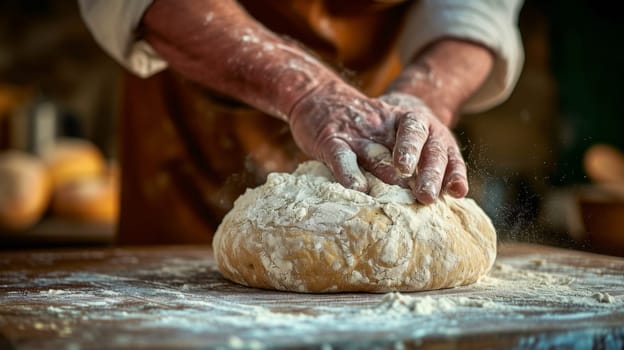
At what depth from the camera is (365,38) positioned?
1891 mm

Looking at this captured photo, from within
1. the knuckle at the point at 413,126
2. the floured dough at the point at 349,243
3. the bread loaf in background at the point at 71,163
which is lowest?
the floured dough at the point at 349,243

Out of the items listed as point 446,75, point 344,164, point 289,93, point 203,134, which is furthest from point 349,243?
point 203,134

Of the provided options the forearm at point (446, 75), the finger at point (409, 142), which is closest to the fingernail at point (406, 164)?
the finger at point (409, 142)

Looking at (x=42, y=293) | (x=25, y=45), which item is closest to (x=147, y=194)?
(x=42, y=293)

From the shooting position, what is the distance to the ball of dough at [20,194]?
287 centimetres

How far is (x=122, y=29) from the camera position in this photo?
155cm

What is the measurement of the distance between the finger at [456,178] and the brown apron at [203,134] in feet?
1.98

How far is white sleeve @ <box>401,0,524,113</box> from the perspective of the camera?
170cm

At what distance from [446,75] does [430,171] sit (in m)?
0.52

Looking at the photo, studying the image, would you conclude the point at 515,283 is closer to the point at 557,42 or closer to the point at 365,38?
the point at 365,38

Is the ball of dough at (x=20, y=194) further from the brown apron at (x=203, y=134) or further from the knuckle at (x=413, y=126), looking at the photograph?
the knuckle at (x=413, y=126)

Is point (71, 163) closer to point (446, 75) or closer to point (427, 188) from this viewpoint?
point (446, 75)

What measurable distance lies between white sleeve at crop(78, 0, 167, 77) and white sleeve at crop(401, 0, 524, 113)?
0.62 meters

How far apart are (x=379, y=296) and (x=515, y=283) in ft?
0.93
